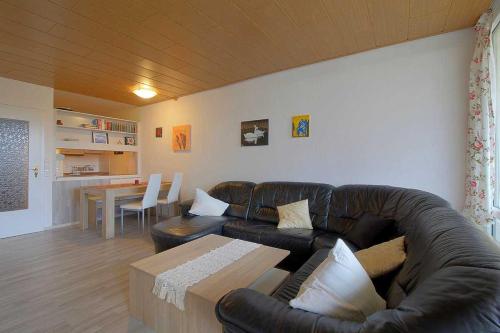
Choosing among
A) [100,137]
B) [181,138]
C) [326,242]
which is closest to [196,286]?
[326,242]

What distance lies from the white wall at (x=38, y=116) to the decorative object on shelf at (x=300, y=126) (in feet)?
13.6

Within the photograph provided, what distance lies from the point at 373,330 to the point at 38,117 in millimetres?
5222

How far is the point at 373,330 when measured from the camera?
2.02 ft

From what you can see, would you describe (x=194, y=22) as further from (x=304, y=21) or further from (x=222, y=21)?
(x=304, y=21)

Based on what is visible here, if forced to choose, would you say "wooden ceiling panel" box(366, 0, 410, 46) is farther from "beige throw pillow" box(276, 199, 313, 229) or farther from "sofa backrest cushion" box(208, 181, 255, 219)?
"sofa backrest cushion" box(208, 181, 255, 219)

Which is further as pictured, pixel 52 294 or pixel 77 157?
pixel 77 157

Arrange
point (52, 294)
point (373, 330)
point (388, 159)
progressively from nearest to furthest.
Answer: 1. point (373, 330)
2. point (52, 294)
3. point (388, 159)

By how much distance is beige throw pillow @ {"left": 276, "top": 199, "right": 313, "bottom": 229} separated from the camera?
2.68 metres

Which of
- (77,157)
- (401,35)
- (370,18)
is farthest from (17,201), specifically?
(401,35)

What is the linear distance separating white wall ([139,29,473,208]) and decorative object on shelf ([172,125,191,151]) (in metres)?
0.51

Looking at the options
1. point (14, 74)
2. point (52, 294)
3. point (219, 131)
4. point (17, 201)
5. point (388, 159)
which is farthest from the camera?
point (219, 131)

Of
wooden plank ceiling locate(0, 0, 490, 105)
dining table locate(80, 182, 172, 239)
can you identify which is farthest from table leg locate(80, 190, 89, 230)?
wooden plank ceiling locate(0, 0, 490, 105)

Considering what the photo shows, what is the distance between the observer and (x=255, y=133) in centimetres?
365

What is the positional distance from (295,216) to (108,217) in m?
2.83
